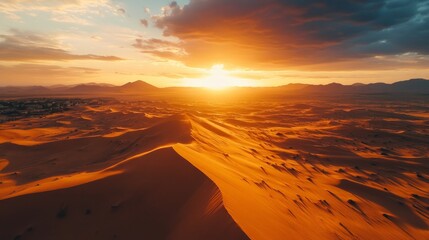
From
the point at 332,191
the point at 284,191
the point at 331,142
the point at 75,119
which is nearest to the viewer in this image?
the point at 284,191

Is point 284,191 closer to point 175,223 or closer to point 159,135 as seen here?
point 175,223

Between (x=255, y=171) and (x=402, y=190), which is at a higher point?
(x=255, y=171)

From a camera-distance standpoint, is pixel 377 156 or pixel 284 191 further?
pixel 377 156

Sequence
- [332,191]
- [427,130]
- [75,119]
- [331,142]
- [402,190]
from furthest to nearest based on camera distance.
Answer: [75,119] → [427,130] → [331,142] → [402,190] → [332,191]

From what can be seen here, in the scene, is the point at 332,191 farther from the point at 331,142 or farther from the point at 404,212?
the point at 331,142

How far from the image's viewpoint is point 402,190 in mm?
9672

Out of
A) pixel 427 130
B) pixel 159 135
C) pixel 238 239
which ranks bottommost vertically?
pixel 427 130

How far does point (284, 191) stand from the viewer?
25.6 ft

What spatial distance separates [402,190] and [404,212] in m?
2.07

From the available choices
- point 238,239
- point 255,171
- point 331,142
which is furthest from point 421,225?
point 331,142

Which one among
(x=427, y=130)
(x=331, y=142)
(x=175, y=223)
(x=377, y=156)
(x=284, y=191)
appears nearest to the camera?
(x=175, y=223)

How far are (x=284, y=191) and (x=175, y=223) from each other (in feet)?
12.6

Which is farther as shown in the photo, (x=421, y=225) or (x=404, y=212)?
(x=404, y=212)

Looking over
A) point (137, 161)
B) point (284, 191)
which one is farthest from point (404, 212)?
point (137, 161)
